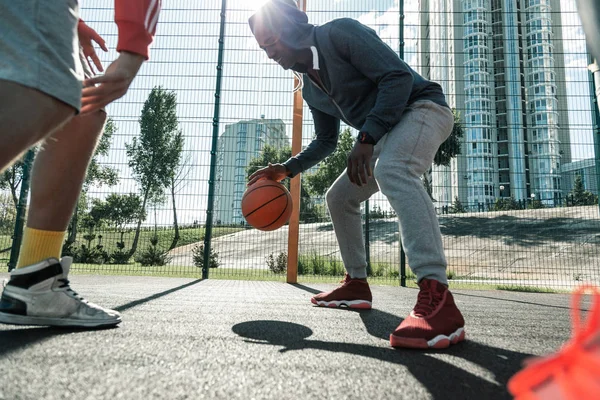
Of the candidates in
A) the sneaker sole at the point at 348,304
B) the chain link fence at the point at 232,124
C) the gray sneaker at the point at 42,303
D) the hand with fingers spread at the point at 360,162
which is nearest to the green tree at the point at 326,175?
the chain link fence at the point at 232,124

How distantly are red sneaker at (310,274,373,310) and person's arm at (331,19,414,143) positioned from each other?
3.42 ft

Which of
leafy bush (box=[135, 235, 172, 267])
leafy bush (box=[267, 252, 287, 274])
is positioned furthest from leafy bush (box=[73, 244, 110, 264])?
leafy bush (box=[267, 252, 287, 274])

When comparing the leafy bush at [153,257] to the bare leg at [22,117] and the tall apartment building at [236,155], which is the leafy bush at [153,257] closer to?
the tall apartment building at [236,155]

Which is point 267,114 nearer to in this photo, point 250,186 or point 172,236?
point 172,236

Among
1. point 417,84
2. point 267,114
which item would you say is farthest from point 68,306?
point 267,114

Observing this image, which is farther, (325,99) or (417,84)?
(325,99)

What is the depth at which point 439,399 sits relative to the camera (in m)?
0.78

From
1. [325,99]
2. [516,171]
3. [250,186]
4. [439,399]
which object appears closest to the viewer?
[439,399]

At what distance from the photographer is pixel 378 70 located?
174 centimetres

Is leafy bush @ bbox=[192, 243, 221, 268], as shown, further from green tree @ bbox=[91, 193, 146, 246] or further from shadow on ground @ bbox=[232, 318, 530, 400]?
shadow on ground @ bbox=[232, 318, 530, 400]

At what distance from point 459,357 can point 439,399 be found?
433 millimetres

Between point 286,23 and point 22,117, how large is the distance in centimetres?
156

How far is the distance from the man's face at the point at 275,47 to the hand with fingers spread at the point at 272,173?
703mm

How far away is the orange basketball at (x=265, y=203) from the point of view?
8.84 feet
